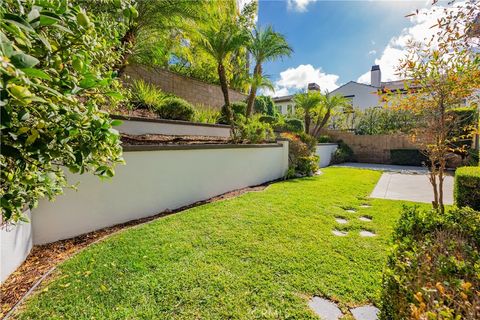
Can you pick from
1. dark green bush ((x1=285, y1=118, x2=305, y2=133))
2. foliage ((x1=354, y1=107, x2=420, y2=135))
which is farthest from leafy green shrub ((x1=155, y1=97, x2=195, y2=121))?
foliage ((x1=354, y1=107, x2=420, y2=135))

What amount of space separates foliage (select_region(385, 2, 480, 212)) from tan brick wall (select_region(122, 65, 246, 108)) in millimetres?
6830

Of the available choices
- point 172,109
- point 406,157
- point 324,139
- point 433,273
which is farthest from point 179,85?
point 406,157

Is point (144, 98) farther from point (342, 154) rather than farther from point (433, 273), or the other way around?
point (342, 154)

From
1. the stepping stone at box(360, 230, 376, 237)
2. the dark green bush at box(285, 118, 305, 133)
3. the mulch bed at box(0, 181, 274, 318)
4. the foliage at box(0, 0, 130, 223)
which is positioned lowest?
the stepping stone at box(360, 230, 376, 237)

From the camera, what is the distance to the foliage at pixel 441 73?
2.21m

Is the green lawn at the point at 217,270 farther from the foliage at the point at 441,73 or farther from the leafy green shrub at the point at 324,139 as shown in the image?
the leafy green shrub at the point at 324,139

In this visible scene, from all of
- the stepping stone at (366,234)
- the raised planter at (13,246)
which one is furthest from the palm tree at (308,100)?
the raised planter at (13,246)

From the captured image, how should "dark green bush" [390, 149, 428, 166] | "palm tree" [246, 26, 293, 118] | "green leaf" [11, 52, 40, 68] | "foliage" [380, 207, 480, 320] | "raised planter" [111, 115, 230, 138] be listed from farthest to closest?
"dark green bush" [390, 149, 428, 166] → "palm tree" [246, 26, 293, 118] → "raised planter" [111, 115, 230, 138] → "foliage" [380, 207, 480, 320] → "green leaf" [11, 52, 40, 68]

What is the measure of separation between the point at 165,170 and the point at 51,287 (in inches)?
98.7

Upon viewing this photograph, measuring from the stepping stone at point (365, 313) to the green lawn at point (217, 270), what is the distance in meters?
0.07

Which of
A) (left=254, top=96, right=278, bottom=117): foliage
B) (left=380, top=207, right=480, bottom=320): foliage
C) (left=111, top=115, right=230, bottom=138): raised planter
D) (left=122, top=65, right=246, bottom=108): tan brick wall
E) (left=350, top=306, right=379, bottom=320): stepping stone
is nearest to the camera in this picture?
(left=380, top=207, right=480, bottom=320): foliage

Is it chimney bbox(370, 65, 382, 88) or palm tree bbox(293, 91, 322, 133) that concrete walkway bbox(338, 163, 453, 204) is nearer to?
palm tree bbox(293, 91, 322, 133)

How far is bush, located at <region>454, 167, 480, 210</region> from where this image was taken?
168 inches

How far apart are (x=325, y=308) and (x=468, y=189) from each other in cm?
431
